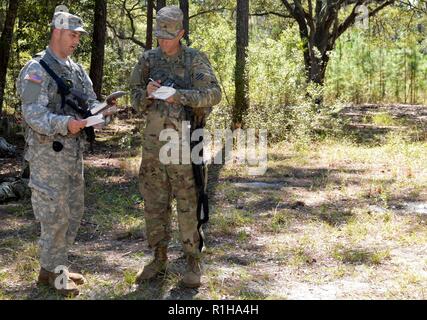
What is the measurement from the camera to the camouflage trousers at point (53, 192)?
3.58m

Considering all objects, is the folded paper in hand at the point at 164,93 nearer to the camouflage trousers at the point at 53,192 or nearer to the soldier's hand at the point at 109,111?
the soldier's hand at the point at 109,111

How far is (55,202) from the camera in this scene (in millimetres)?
3600

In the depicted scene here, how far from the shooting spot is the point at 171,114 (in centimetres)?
378

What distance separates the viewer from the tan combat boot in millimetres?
3771

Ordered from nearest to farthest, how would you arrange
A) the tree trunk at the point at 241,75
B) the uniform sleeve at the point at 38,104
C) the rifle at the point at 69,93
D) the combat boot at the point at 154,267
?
the uniform sleeve at the point at 38,104, the rifle at the point at 69,93, the combat boot at the point at 154,267, the tree trunk at the point at 241,75

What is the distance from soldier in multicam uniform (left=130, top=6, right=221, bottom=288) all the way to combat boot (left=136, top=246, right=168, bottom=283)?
8.3 inches

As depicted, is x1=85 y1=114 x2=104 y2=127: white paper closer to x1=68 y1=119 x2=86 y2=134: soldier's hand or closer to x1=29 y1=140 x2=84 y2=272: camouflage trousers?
x1=68 y1=119 x2=86 y2=134: soldier's hand

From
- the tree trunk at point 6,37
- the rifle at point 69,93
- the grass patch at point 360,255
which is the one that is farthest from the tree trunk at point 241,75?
the rifle at point 69,93

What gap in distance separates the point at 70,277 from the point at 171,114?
4.67ft

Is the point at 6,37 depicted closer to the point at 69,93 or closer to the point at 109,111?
the point at 69,93

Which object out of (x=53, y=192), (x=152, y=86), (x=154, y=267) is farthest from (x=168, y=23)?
(x=154, y=267)

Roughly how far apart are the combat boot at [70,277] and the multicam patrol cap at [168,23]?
1.84 meters

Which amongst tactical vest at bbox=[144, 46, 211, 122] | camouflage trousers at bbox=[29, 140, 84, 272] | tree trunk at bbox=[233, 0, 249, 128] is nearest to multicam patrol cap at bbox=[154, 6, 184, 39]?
tactical vest at bbox=[144, 46, 211, 122]
